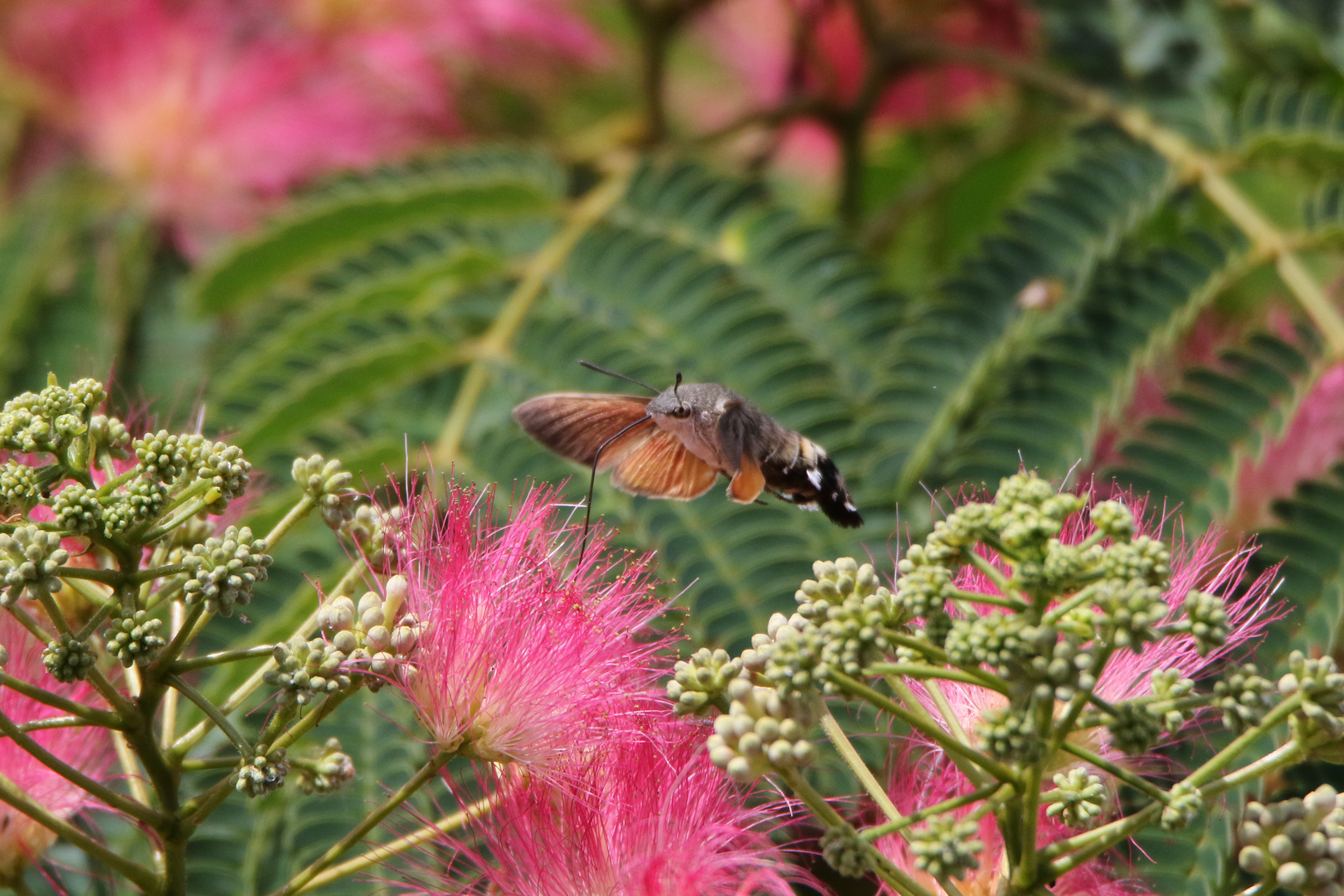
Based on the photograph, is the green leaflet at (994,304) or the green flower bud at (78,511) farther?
the green leaflet at (994,304)

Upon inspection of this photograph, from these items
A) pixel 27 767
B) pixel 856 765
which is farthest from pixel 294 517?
pixel 856 765

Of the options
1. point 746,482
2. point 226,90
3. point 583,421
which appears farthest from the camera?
point 226,90

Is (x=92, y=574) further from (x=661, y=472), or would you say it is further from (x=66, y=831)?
(x=661, y=472)

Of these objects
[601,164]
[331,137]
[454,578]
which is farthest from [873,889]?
[331,137]

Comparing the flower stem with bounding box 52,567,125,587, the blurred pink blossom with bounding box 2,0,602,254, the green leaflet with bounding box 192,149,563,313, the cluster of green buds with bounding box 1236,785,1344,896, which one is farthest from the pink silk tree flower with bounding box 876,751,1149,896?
the blurred pink blossom with bounding box 2,0,602,254

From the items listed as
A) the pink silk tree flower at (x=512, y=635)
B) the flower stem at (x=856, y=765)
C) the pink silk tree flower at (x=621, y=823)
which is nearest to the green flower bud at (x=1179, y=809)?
the flower stem at (x=856, y=765)

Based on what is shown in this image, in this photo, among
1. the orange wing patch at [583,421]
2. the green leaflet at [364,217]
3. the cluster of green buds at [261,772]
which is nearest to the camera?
the cluster of green buds at [261,772]

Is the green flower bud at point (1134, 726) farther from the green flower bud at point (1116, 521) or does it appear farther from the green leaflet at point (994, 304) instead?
the green leaflet at point (994, 304)
